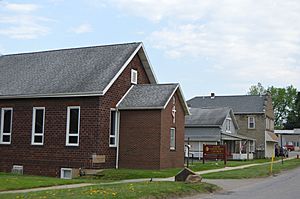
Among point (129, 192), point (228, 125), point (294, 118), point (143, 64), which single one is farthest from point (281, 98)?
point (129, 192)

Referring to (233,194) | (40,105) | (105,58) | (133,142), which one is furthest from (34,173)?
(233,194)

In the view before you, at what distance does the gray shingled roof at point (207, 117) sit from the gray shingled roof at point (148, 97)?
2388cm

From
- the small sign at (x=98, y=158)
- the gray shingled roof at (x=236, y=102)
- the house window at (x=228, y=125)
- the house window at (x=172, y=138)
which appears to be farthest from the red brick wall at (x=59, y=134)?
the gray shingled roof at (x=236, y=102)

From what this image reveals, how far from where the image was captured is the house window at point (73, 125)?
28903 millimetres

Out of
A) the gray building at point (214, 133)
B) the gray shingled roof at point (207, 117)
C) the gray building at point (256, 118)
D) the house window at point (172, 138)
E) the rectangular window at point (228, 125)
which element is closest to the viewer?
the house window at point (172, 138)

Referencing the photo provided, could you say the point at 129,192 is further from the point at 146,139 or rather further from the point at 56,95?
the point at 56,95

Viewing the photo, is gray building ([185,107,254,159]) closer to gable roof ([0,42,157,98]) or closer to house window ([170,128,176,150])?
house window ([170,128,176,150])

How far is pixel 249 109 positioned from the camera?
65.8 m

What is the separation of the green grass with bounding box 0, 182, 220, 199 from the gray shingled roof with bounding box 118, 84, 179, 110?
9.17 metres

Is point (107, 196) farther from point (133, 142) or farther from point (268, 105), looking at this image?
point (268, 105)

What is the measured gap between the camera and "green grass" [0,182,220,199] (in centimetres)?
1539

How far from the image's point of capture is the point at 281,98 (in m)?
123

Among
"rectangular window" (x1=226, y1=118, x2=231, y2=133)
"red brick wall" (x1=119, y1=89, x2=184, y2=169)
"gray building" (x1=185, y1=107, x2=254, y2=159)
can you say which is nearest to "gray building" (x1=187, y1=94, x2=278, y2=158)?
"gray building" (x1=185, y1=107, x2=254, y2=159)

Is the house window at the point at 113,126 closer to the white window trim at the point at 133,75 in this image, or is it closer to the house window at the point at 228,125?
the white window trim at the point at 133,75
